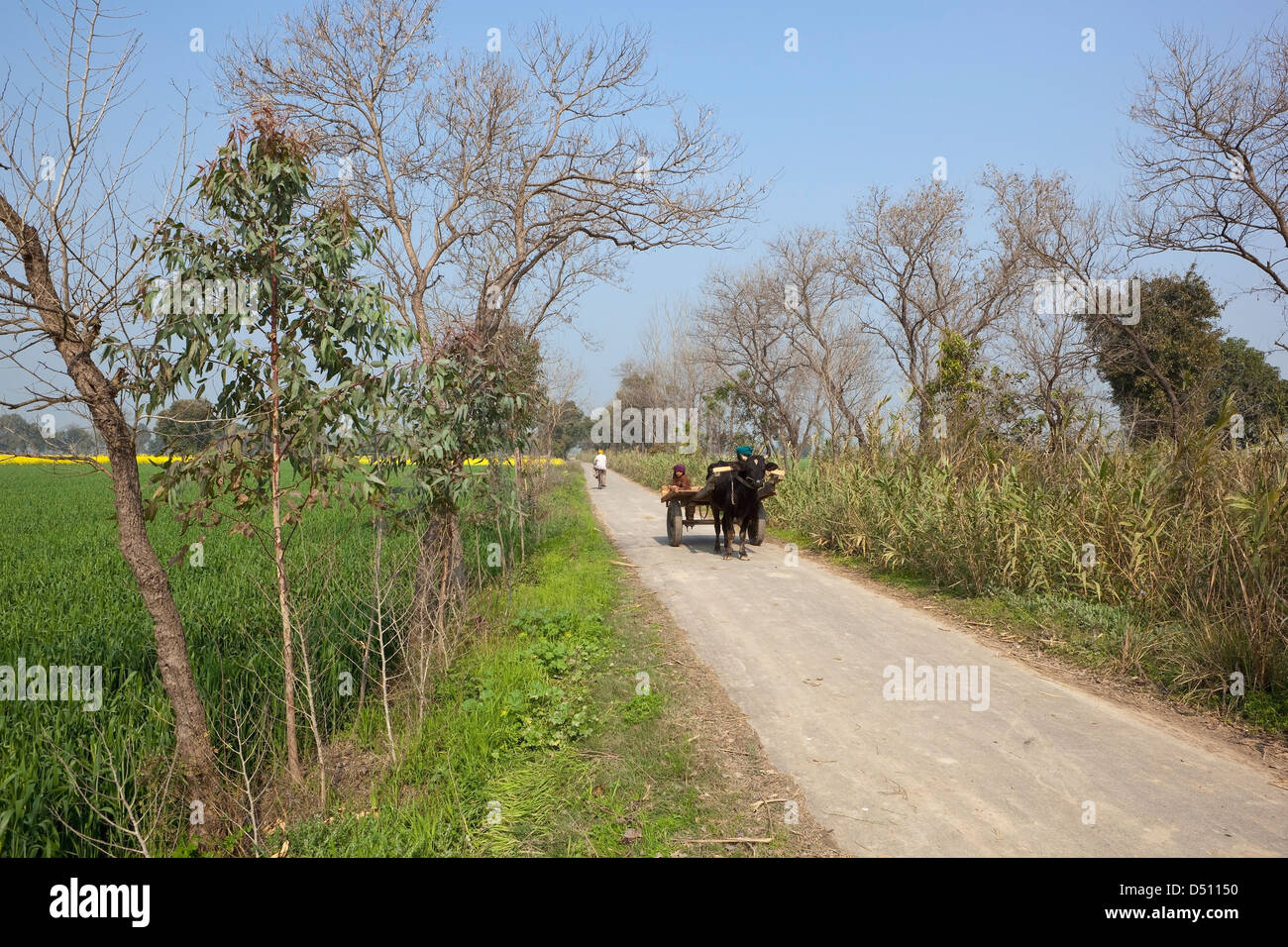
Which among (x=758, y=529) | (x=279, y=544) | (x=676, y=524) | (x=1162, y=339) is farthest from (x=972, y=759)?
(x=1162, y=339)

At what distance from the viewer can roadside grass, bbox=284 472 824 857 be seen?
3.86 m

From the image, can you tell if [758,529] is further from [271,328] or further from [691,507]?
[271,328]

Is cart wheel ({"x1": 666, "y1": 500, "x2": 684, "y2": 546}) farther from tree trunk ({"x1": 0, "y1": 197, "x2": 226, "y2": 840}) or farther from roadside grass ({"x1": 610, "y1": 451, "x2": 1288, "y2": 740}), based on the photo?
tree trunk ({"x1": 0, "y1": 197, "x2": 226, "y2": 840})

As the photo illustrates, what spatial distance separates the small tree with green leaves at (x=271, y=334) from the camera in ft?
13.0

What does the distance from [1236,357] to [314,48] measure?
3035 cm

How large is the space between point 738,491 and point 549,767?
24.6ft

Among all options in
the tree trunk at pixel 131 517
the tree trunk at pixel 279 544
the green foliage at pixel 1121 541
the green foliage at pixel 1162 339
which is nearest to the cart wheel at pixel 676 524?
the green foliage at pixel 1121 541

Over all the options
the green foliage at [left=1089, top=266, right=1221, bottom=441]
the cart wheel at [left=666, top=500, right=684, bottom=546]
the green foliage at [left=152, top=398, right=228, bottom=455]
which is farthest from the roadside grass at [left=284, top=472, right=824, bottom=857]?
the green foliage at [left=1089, top=266, right=1221, bottom=441]

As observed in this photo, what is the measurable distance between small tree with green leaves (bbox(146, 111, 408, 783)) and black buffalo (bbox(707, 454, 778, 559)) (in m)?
7.42

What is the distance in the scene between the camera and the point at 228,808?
4324 millimetres

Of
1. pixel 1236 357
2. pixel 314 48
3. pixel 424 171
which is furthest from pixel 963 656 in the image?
pixel 1236 357

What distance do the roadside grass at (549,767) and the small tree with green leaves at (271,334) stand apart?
2.63 ft
